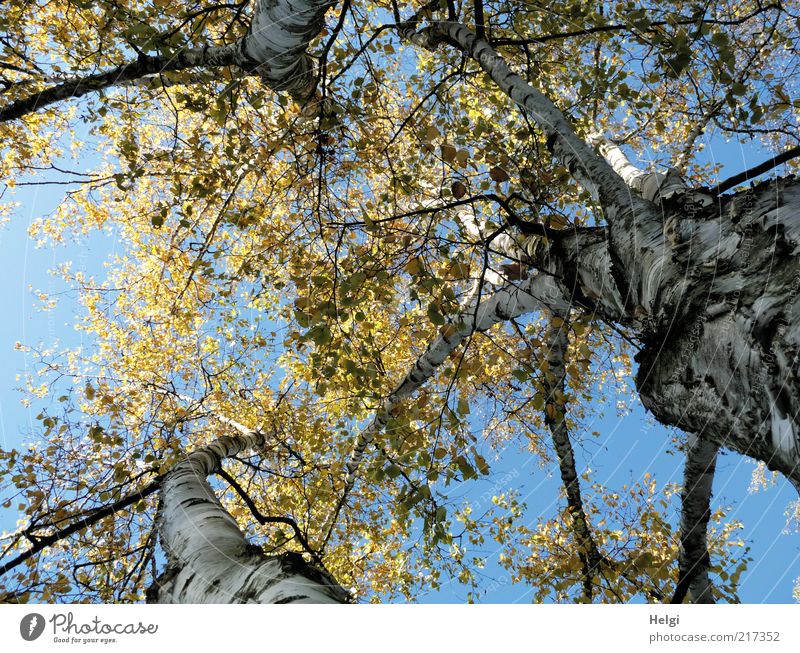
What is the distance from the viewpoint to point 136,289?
312 inches

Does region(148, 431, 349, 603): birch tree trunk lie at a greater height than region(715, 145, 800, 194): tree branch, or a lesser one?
lesser

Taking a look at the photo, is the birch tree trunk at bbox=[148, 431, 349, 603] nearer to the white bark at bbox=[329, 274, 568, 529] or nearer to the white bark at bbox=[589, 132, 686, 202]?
the white bark at bbox=[329, 274, 568, 529]

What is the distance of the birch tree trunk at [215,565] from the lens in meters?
1.50

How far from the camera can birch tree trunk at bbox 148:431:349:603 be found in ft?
4.91

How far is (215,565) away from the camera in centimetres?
180

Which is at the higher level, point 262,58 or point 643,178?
point 262,58

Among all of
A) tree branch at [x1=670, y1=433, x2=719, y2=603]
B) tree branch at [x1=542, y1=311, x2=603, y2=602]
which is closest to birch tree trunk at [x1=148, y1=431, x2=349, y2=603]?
tree branch at [x1=670, y1=433, x2=719, y2=603]

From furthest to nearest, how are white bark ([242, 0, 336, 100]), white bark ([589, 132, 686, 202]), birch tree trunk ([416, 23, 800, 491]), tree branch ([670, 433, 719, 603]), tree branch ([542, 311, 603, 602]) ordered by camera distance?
tree branch ([542, 311, 603, 602]), tree branch ([670, 433, 719, 603]), white bark ([242, 0, 336, 100]), white bark ([589, 132, 686, 202]), birch tree trunk ([416, 23, 800, 491])

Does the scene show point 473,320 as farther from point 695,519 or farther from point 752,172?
point 695,519

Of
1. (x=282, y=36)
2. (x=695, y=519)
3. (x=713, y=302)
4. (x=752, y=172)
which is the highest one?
(x=282, y=36)

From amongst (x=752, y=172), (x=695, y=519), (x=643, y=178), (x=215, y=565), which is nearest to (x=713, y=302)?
(x=752, y=172)

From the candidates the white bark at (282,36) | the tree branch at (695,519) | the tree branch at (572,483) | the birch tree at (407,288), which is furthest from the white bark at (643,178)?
the white bark at (282,36)

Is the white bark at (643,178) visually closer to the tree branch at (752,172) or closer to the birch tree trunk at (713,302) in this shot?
the tree branch at (752,172)

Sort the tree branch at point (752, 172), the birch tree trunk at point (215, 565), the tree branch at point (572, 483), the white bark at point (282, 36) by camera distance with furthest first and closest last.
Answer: the tree branch at point (572, 483), the white bark at point (282, 36), the tree branch at point (752, 172), the birch tree trunk at point (215, 565)
